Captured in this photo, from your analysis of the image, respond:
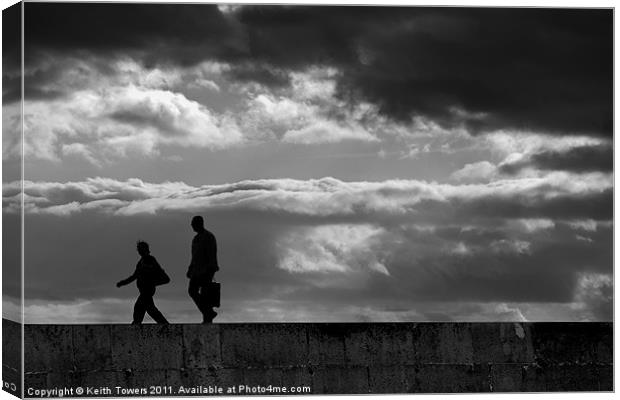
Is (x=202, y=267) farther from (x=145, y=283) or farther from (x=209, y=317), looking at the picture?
(x=145, y=283)

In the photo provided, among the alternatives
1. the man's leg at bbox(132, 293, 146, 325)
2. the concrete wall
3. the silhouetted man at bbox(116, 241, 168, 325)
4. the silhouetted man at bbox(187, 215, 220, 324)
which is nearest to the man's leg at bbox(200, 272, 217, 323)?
the silhouetted man at bbox(187, 215, 220, 324)

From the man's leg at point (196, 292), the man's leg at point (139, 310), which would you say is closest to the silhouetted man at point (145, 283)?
the man's leg at point (139, 310)

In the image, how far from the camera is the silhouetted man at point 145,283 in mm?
25031

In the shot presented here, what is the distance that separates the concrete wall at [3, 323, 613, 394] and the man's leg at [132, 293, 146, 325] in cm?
24

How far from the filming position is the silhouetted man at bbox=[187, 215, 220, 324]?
25078 millimetres

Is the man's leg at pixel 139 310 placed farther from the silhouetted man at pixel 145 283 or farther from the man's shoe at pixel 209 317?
the man's shoe at pixel 209 317

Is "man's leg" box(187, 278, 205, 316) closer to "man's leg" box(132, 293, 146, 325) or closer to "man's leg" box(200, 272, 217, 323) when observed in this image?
"man's leg" box(200, 272, 217, 323)

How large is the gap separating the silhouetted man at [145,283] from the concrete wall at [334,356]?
0.28 metres

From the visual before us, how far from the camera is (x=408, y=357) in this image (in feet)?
83.1

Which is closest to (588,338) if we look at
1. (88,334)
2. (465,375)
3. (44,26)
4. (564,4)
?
(465,375)

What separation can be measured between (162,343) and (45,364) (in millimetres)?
1577

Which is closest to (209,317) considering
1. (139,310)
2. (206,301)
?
(206,301)

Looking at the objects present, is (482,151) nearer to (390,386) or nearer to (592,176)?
(592,176)

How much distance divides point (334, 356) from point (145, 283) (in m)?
2.74
